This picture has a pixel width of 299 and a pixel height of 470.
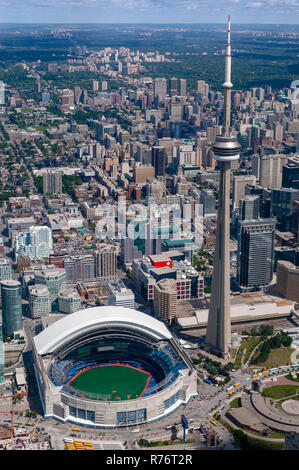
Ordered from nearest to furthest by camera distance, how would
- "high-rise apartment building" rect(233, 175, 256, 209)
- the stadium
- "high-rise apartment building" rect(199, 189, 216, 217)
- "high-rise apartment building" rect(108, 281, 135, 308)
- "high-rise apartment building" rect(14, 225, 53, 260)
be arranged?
the stadium
"high-rise apartment building" rect(108, 281, 135, 308)
"high-rise apartment building" rect(14, 225, 53, 260)
"high-rise apartment building" rect(199, 189, 216, 217)
"high-rise apartment building" rect(233, 175, 256, 209)

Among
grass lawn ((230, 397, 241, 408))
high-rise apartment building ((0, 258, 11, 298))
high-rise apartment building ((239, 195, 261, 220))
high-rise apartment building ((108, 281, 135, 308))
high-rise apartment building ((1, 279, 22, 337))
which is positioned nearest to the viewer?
grass lawn ((230, 397, 241, 408))

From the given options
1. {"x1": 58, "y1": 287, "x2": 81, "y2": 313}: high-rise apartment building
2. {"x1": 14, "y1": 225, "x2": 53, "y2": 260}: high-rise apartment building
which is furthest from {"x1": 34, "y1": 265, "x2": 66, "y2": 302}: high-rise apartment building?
{"x1": 14, "y1": 225, "x2": 53, "y2": 260}: high-rise apartment building

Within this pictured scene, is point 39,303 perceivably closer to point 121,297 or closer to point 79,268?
point 121,297

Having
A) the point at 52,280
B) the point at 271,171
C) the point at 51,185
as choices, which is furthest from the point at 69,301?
the point at 271,171

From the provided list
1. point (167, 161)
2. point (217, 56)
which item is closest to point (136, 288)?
point (167, 161)

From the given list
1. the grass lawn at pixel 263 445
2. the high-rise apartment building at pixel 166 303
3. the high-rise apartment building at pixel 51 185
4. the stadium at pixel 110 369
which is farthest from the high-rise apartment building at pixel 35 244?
the grass lawn at pixel 263 445

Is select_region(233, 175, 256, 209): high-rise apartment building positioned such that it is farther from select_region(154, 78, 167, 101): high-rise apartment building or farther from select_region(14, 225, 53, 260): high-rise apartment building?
select_region(154, 78, 167, 101): high-rise apartment building

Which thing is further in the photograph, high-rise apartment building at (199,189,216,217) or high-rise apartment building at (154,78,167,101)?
high-rise apartment building at (154,78,167,101)

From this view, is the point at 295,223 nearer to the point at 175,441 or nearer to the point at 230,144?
the point at 230,144
